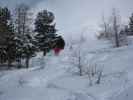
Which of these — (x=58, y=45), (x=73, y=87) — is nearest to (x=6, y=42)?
(x=58, y=45)

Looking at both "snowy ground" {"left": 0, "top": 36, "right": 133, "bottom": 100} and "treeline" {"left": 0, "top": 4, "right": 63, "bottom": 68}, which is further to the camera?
"treeline" {"left": 0, "top": 4, "right": 63, "bottom": 68}

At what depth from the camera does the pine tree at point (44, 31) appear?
120 ft

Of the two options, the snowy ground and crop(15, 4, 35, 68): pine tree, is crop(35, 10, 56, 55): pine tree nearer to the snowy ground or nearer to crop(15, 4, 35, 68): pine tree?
crop(15, 4, 35, 68): pine tree

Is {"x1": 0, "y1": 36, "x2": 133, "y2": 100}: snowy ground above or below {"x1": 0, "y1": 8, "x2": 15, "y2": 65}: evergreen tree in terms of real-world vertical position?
below

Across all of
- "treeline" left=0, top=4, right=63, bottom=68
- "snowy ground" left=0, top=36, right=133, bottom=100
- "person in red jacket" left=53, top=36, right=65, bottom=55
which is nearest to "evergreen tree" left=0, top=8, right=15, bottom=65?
"treeline" left=0, top=4, right=63, bottom=68

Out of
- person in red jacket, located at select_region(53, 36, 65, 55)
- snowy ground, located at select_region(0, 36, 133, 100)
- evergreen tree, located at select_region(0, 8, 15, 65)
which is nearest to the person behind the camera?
snowy ground, located at select_region(0, 36, 133, 100)

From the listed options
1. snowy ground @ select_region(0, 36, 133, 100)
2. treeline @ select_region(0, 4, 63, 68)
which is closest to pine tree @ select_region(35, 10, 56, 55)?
treeline @ select_region(0, 4, 63, 68)

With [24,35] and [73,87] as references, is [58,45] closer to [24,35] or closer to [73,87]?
[24,35]

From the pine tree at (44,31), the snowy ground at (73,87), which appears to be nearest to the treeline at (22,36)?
the pine tree at (44,31)

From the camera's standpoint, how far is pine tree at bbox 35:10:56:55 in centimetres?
3666

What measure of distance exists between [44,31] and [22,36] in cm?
623

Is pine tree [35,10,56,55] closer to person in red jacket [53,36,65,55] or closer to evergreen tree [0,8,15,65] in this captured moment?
person in red jacket [53,36,65,55]

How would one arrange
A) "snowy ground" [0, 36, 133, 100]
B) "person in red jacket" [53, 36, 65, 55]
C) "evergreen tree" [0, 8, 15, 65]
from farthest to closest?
"person in red jacket" [53, 36, 65, 55] → "evergreen tree" [0, 8, 15, 65] → "snowy ground" [0, 36, 133, 100]

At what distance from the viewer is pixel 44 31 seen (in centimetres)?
3688
